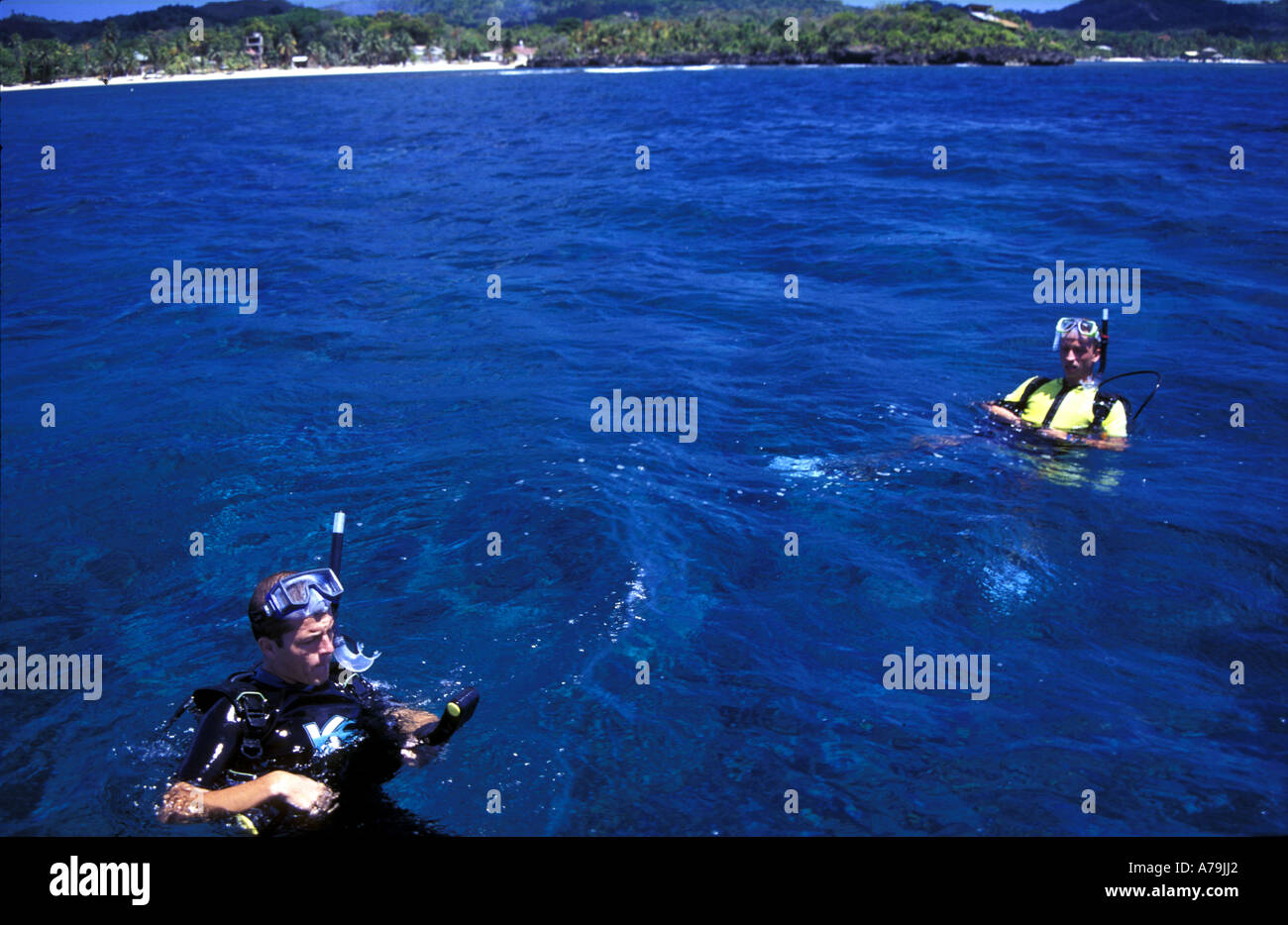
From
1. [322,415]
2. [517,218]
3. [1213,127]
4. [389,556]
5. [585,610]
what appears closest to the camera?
[585,610]

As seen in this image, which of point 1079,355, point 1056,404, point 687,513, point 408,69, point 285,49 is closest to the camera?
point 687,513

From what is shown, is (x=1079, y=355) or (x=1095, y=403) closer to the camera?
(x=1079, y=355)

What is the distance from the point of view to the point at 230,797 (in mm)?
3652

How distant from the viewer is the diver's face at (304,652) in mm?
3973

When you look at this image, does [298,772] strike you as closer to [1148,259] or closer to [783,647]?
[783,647]

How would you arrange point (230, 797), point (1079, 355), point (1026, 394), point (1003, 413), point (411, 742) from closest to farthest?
point (230, 797) < point (411, 742) < point (1079, 355) < point (1026, 394) < point (1003, 413)

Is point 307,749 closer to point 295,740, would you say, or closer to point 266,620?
point 295,740

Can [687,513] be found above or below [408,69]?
below

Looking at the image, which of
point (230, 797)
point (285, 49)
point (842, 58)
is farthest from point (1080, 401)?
point (285, 49)

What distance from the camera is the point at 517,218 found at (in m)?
20.2

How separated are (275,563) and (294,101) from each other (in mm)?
72171

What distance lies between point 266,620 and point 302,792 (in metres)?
0.68

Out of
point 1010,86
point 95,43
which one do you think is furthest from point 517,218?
point 95,43

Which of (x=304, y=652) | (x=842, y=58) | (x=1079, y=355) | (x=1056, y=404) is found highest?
(x=842, y=58)
